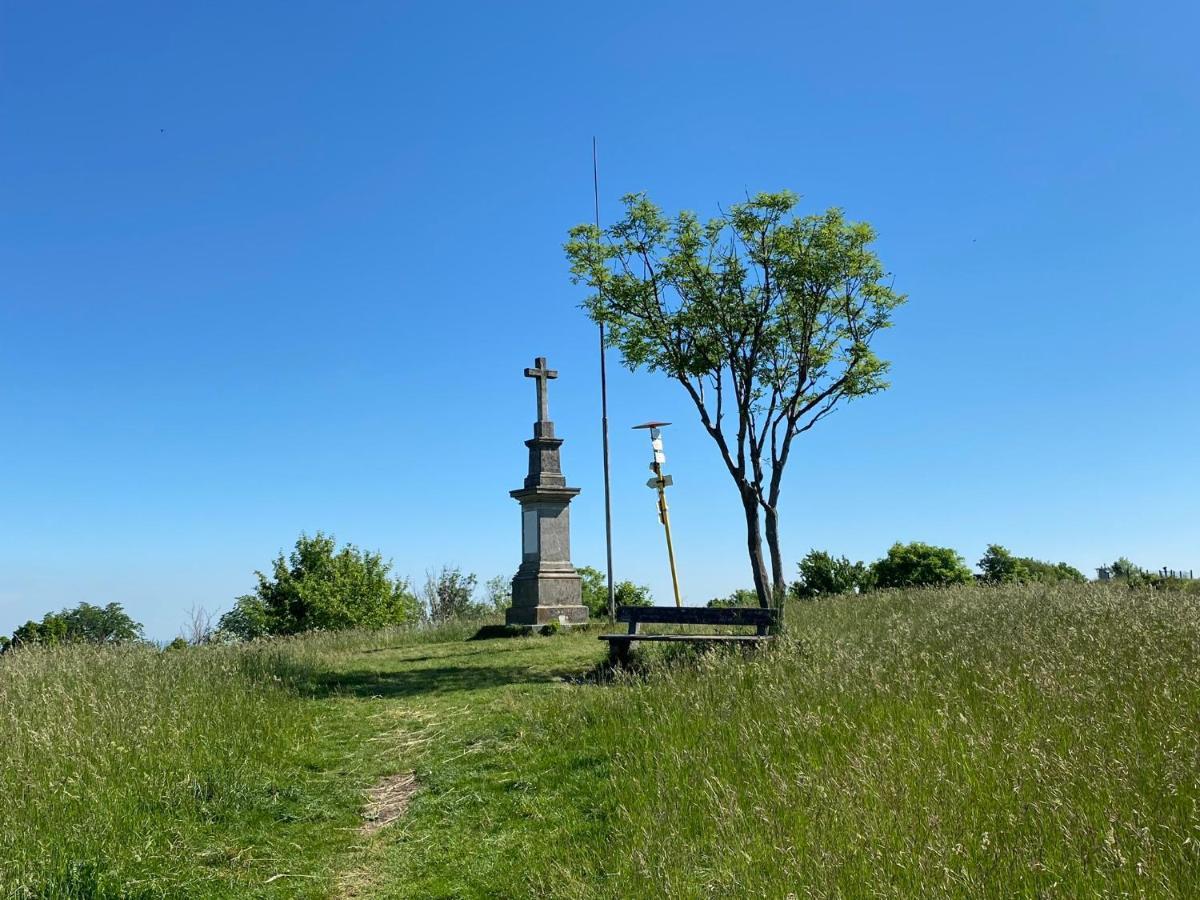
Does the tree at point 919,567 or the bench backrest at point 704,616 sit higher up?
the tree at point 919,567

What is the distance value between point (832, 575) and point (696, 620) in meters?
13.1

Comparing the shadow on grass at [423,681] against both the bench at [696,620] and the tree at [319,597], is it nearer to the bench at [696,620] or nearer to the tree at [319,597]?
the bench at [696,620]

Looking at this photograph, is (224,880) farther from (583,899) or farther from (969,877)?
(969,877)

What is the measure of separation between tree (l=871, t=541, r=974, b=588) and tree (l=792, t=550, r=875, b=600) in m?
0.43

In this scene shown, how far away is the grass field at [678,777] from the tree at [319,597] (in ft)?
59.5

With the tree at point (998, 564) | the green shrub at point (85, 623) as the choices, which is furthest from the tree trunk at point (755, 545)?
the green shrub at point (85, 623)

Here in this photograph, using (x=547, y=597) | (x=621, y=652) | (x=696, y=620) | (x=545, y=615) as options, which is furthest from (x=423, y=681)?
(x=547, y=597)

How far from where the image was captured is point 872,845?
145 inches

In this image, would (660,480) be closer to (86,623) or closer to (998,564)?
(998,564)

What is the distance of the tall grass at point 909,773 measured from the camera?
3484mm

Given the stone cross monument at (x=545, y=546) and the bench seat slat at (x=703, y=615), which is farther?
the stone cross monument at (x=545, y=546)

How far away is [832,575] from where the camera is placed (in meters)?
23.4

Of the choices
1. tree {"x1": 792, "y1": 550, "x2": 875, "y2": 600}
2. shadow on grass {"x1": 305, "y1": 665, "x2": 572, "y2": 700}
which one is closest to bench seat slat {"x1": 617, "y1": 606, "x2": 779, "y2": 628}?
shadow on grass {"x1": 305, "y1": 665, "x2": 572, "y2": 700}

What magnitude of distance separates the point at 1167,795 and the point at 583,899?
298 cm
